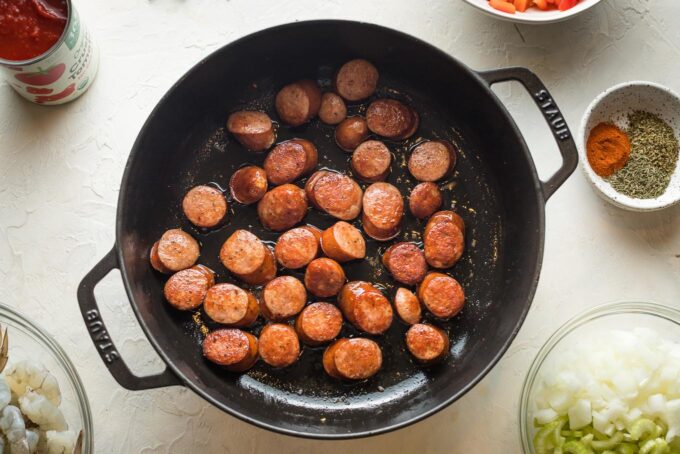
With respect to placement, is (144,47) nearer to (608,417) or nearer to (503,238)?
(503,238)

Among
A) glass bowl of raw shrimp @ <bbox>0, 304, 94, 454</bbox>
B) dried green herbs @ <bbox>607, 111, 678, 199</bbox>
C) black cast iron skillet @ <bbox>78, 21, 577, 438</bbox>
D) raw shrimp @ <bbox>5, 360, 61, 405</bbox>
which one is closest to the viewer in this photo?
glass bowl of raw shrimp @ <bbox>0, 304, 94, 454</bbox>

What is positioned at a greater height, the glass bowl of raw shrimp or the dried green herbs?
the dried green herbs

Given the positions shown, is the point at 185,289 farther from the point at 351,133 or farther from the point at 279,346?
the point at 351,133

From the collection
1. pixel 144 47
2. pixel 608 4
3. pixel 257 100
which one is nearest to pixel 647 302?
pixel 608 4

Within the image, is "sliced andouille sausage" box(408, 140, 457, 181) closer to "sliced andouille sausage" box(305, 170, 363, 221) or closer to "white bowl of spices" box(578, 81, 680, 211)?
"sliced andouille sausage" box(305, 170, 363, 221)

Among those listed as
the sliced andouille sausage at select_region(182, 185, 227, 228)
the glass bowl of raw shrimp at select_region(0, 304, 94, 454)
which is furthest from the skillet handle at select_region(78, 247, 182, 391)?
the sliced andouille sausage at select_region(182, 185, 227, 228)

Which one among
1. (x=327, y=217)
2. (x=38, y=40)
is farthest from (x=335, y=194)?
(x=38, y=40)

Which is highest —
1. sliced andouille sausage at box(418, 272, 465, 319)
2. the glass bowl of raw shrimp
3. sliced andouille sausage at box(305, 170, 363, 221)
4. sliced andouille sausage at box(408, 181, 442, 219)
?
sliced andouille sausage at box(408, 181, 442, 219)
